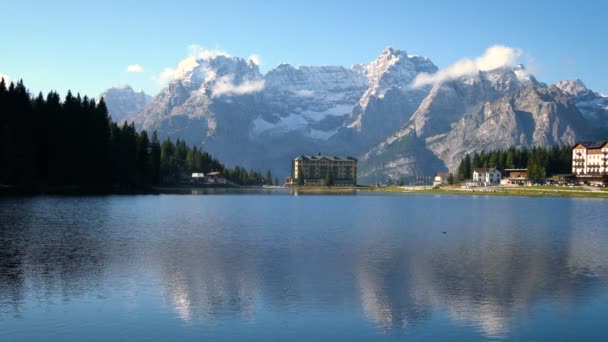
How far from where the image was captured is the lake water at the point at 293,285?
3347 centimetres

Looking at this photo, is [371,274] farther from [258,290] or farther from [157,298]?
[157,298]

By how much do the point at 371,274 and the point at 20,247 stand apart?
3311cm

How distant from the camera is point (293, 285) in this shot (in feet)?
146

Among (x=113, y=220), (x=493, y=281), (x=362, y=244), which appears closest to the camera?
(x=493, y=281)

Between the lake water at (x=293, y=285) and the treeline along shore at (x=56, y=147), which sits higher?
the treeline along shore at (x=56, y=147)

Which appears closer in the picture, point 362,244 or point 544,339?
point 544,339

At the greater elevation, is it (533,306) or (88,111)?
(88,111)

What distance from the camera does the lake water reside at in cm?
3347

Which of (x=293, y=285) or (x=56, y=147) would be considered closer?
(x=293, y=285)

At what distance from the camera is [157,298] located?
39875 mm

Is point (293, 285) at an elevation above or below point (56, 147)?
below

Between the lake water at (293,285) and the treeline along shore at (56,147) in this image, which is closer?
the lake water at (293,285)

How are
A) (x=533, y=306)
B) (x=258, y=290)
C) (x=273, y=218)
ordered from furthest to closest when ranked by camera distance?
(x=273, y=218)
(x=258, y=290)
(x=533, y=306)

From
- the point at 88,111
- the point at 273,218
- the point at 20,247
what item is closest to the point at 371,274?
the point at 20,247
